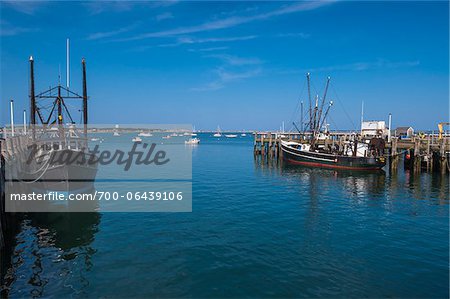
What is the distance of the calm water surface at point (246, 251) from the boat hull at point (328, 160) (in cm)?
1737

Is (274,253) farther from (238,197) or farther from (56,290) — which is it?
(238,197)

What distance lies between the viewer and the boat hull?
44375mm

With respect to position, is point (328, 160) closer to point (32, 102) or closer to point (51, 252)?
point (32, 102)

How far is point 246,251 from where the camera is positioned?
15398 millimetres

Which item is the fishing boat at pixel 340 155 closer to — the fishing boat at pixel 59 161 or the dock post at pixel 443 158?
the dock post at pixel 443 158

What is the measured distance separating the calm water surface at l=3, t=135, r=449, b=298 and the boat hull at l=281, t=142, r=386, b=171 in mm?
17366

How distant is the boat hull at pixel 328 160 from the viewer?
4438cm

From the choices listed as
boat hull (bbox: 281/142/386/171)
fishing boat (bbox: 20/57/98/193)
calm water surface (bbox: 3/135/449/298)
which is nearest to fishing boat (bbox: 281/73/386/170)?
boat hull (bbox: 281/142/386/171)

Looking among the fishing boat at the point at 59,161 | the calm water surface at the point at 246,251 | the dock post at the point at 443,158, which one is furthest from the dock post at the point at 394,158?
the fishing boat at the point at 59,161

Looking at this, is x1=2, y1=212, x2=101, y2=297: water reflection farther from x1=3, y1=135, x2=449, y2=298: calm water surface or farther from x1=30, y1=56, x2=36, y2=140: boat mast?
x1=30, y1=56, x2=36, y2=140: boat mast

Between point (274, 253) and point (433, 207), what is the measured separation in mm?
16263

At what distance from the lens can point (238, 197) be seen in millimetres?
28000

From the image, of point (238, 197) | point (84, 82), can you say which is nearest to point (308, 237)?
point (238, 197)

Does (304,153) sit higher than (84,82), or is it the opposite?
(84,82)
